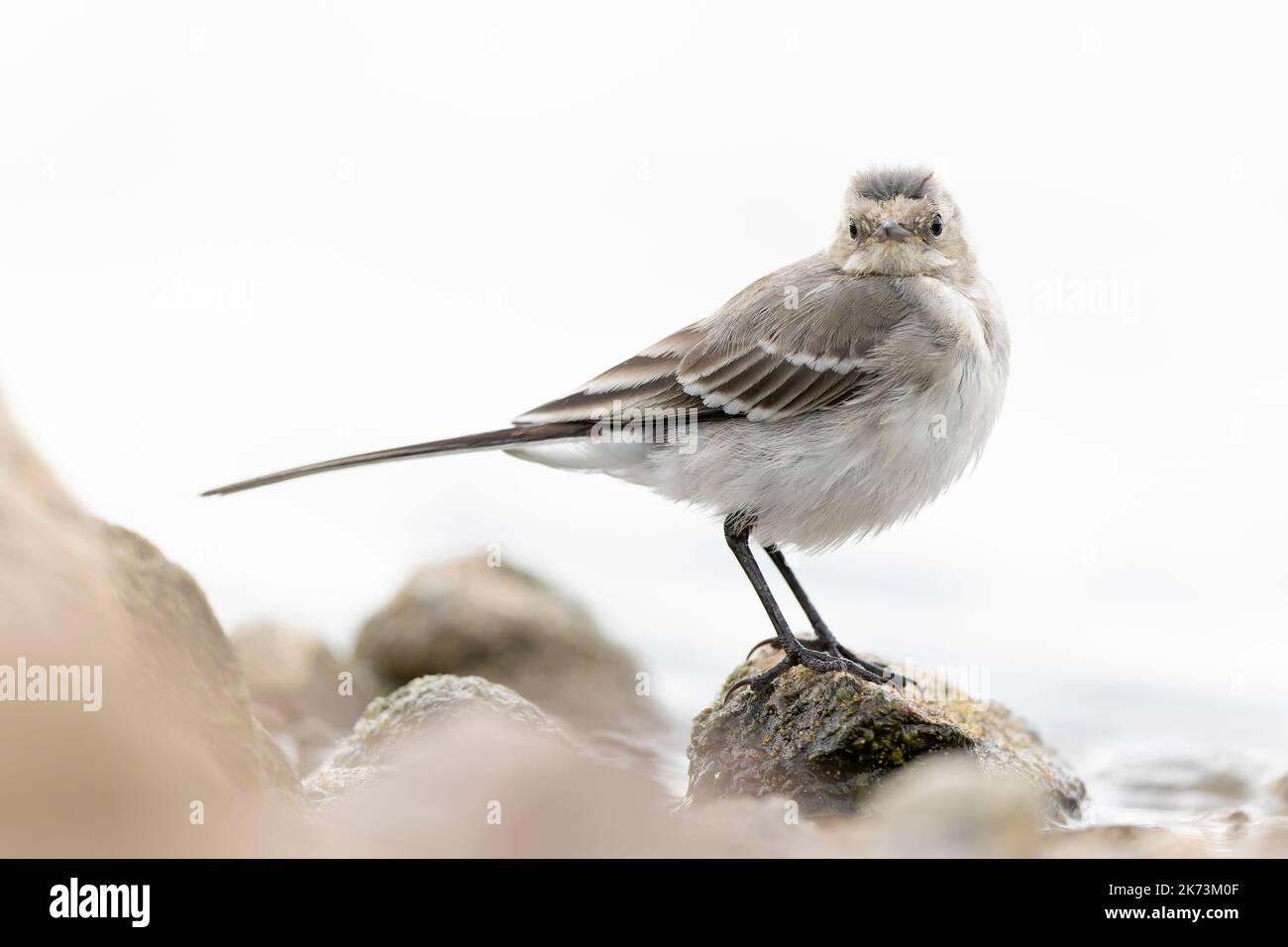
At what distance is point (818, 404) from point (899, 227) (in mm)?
1177

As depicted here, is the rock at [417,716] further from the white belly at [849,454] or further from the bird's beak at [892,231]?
the bird's beak at [892,231]

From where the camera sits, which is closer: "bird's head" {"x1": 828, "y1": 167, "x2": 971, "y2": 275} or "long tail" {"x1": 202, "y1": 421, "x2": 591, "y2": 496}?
"long tail" {"x1": 202, "y1": 421, "x2": 591, "y2": 496}

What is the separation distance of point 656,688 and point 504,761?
501cm

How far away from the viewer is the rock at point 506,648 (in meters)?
9.86

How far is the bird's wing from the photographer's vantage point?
24.2 ft

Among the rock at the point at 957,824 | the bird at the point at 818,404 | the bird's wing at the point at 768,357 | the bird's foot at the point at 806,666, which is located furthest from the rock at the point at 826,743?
the bird's wing at the point at 768,357

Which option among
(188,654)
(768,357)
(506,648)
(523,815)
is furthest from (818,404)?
(506,648)

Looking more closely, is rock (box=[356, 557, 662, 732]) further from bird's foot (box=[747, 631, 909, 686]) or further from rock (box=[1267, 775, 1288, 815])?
rock (box=[1267, 775, 1288, 815])

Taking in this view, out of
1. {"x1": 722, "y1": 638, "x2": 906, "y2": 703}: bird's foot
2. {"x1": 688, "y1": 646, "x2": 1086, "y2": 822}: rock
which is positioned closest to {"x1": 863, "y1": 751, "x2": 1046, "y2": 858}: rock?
{"x1": 688, "y1": 646, "x2": 1086, "y2": 822}: rock

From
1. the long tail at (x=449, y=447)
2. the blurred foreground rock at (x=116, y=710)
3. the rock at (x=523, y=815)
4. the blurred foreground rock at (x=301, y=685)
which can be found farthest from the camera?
the blurred foreground rock at (x=301, y=685)

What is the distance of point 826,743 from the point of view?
22.0 feet

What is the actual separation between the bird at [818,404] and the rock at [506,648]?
237cm

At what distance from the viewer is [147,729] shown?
4.57 metres
